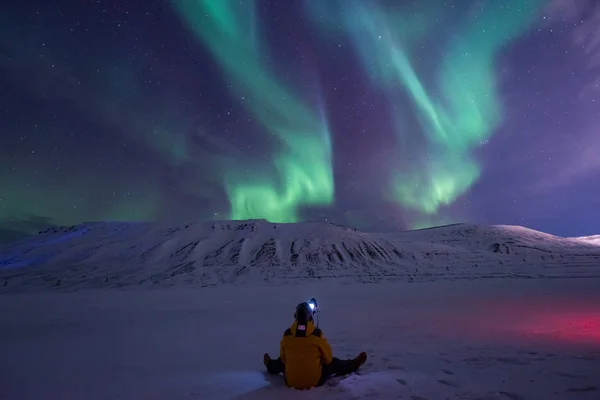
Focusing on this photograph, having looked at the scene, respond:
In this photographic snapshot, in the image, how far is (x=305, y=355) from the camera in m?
6.97

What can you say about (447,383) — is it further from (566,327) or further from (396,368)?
(566,327)

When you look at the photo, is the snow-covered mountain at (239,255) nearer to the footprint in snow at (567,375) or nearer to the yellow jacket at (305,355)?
the yellow jacket at (305,355)

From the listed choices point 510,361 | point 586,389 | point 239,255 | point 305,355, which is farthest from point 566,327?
point 239,255

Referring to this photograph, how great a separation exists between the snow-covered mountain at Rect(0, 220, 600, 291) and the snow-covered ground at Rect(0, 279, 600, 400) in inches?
1425

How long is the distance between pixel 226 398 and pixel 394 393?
9.83ft

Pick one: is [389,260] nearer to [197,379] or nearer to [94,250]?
[94,250]

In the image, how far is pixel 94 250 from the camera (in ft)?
288

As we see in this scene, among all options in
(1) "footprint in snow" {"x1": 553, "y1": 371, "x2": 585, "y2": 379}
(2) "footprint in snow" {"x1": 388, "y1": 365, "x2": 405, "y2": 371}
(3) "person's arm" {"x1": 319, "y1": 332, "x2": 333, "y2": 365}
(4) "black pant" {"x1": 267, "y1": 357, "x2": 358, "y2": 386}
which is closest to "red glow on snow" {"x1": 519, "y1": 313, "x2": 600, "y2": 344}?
(1) "footprint in snow" {"x1": 553, "y1": 371, "x2": 585, "y2": 379}

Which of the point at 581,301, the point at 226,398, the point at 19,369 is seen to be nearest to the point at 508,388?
the point at 226,398

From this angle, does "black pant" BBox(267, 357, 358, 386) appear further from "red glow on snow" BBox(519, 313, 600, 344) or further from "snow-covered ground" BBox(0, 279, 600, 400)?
"red glow on snow" BBox(519, 313, 600, 344)

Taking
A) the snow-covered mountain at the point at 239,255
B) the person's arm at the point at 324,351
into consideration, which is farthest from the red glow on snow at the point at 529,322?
the snow-covered mountain at the point at 239,255

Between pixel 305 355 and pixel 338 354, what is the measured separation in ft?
11.2

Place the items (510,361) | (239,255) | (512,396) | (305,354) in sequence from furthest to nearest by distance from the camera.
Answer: (239,255) < (510,361) < (305,354) < (512,396)

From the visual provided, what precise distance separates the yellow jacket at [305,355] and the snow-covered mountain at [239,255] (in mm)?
46409
